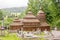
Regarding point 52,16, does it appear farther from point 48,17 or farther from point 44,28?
point 44,28

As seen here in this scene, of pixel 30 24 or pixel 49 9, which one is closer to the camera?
pixel 30 24

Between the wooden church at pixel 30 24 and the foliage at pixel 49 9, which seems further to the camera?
the foliage at pixel 49 9

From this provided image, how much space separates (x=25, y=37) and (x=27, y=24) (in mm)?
8735

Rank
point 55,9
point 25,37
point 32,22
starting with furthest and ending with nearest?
point 55,9 → point 32,22 → point 25,37

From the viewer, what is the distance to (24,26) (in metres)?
31.4

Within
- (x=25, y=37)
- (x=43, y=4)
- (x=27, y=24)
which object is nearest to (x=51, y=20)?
(x=43, y=4)

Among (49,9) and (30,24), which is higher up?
(49,9)

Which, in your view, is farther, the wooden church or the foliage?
the foliage

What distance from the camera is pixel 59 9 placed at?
109 ft

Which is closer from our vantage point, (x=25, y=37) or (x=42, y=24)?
(x=25, y=37)

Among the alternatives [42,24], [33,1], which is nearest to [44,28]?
[42,24]

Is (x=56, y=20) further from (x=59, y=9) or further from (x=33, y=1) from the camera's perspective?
(x=33, y=1)

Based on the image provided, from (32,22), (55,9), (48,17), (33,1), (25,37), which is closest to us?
(25,37)

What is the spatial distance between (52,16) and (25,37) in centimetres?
1529
